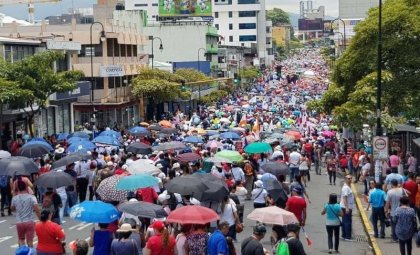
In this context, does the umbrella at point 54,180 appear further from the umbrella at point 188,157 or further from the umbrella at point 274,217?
the umbrella at point 188,157

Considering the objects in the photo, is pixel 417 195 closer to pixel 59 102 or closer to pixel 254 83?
pixel 59 102

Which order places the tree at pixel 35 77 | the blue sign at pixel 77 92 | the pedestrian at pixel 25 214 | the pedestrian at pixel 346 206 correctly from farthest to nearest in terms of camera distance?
the blue sign at pixel 77 92 → the tree at pixel 35 77 → the pedestrian at pixel 346 206 → the pedestrian at pixel 25 214

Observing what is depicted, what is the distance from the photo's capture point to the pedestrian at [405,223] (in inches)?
646

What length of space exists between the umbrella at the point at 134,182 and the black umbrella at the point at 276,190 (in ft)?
9.43

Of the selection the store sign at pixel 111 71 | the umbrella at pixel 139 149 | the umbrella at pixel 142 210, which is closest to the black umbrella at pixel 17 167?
the umbrella at pixel 142 210

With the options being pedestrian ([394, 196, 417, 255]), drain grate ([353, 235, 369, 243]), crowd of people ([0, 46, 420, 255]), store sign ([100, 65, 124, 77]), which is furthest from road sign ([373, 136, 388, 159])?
store sign ([100, 65, 124, 77])

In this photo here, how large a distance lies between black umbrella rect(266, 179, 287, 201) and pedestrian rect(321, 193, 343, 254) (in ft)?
4.70

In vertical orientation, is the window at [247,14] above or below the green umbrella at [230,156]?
above

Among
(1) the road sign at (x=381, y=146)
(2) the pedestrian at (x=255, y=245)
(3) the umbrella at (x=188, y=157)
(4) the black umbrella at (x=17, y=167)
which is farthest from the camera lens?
(3) the umbrella at (x=188, y=157)

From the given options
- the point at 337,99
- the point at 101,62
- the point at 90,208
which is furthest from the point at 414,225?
the point at 101,62

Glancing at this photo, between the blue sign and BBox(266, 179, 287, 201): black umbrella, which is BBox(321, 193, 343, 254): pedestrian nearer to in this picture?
BBox(266, 179, 287, 201): black umbrella

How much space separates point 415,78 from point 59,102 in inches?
936

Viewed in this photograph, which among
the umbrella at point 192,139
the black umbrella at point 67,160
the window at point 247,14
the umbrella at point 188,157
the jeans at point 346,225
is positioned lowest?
the jeans at point 346,225

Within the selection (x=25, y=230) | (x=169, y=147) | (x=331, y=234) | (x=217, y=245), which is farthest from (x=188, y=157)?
(x=217, y=245)
